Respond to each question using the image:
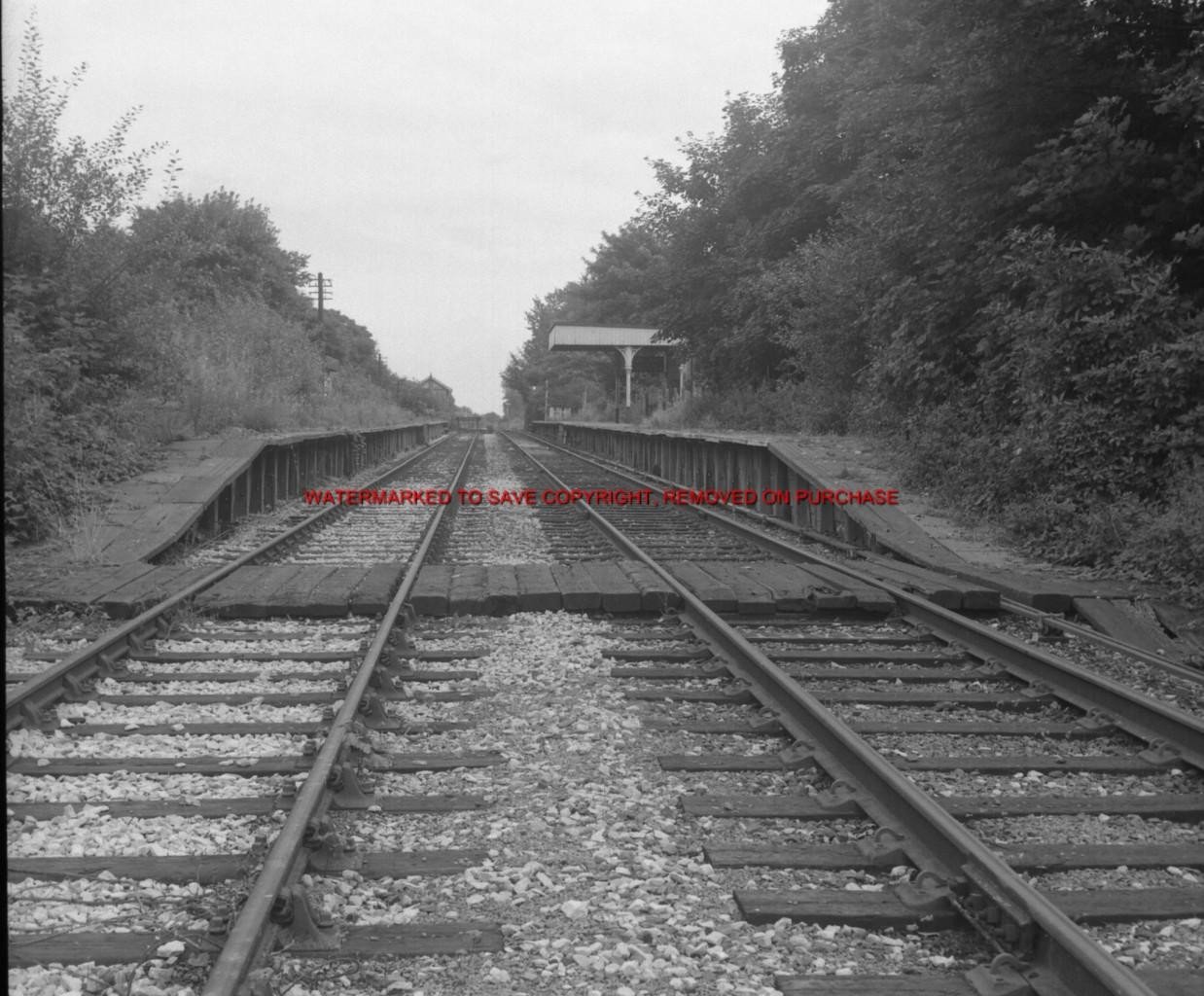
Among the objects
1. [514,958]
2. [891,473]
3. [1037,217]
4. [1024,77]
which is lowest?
[514,958]

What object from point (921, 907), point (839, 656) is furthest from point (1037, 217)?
point (921, 907)

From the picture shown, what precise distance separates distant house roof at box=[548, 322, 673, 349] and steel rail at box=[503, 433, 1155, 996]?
3790 centimetres

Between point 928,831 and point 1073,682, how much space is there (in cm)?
219

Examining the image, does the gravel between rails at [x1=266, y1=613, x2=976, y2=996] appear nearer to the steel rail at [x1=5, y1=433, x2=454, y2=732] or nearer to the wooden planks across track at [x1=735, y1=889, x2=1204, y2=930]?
the wooden planks across track at [x1=735, y1=889, x2=1204, y2=930]

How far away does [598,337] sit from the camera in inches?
1702

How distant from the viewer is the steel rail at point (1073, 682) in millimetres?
4227

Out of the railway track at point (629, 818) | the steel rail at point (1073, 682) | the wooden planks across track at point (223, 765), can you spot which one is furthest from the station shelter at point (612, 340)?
the wooden planks across track at point (223, 765)

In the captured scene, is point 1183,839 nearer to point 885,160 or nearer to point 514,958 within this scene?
point 514,958

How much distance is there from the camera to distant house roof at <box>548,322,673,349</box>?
42.8m

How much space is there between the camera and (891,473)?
13.2 metres

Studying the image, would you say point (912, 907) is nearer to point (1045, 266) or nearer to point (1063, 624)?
point (1063, 624)

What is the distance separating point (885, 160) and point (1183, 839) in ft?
44.6

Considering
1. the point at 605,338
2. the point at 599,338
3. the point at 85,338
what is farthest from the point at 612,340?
the point at 85,338

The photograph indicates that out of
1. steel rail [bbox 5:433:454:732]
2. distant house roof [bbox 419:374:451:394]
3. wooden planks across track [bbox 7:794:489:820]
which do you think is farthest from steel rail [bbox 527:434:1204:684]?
distant house roof [bbox 419:374:451:394]
